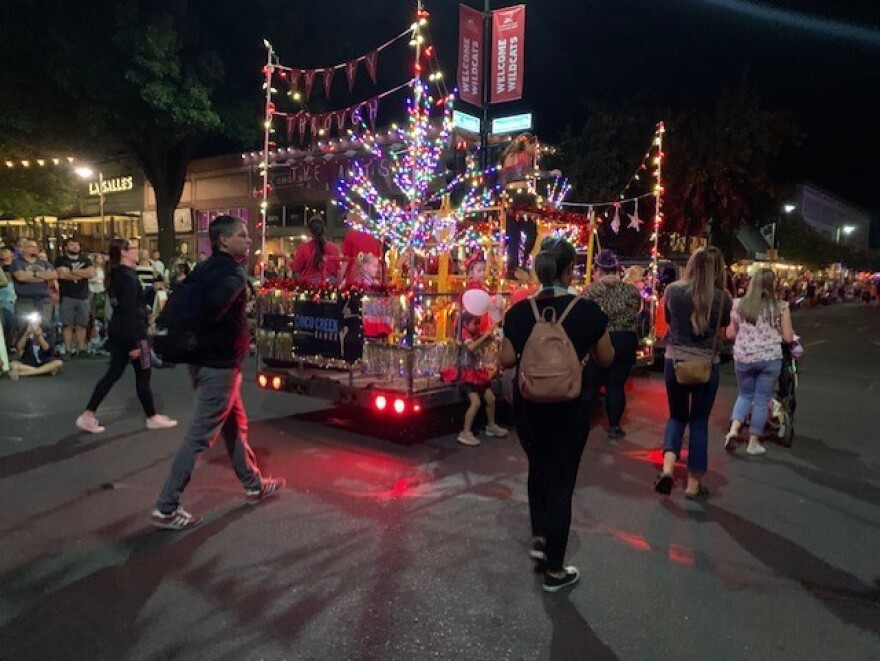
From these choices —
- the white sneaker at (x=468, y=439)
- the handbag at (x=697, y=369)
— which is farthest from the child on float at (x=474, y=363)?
the handbag at (x=697, y=369)

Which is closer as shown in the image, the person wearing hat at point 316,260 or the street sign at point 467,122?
the person wearing hat at point 316,260

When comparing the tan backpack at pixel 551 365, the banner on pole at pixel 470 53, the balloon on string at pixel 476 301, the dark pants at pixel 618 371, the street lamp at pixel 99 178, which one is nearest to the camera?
the tan backpack at pixel 551 365

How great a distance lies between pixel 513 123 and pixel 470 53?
3.31 metres

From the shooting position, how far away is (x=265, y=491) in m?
5.09

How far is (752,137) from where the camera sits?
2014cm

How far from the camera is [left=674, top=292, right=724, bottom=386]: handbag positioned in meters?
5.03

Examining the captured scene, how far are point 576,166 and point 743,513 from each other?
17.7 metres

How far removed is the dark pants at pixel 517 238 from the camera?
861cm

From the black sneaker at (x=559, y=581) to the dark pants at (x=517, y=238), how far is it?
17.5 feet

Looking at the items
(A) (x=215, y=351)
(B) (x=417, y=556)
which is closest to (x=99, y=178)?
(A) (x=215, y=351)

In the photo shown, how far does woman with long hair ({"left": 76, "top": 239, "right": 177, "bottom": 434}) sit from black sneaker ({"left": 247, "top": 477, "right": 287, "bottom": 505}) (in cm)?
227

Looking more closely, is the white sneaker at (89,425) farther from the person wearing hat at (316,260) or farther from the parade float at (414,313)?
the person wearing hat at (316,260)

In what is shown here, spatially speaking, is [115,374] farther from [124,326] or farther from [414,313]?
[414,313]

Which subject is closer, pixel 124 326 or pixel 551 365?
pixel 551 365
